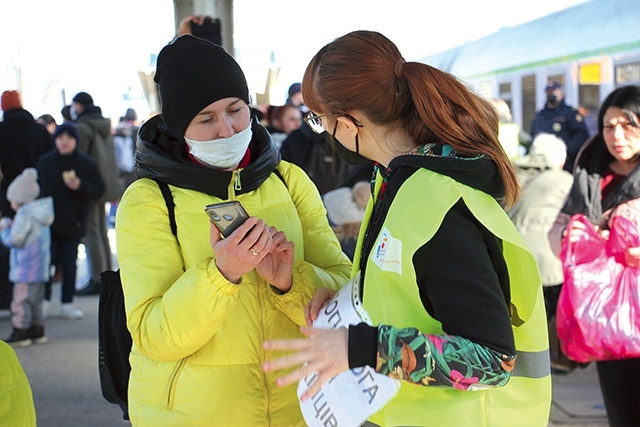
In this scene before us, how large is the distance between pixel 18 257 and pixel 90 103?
2717 mm

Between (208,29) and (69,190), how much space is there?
371 centimetres

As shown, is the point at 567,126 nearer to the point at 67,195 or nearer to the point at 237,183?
the point at 67,195

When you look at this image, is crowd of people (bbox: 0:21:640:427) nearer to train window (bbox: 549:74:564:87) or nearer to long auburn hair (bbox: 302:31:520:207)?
long auburn hair (bbox: 302:31:520:207)

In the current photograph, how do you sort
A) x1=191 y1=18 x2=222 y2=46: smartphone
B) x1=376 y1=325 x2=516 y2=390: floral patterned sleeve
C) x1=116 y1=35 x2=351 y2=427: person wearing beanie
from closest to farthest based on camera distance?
1. x1=376 y1=325 x2=516 y2=390: floral patterned sleeve
2. x1=116 y1=35 x2=351 y2=427: person wearing beanie
3. x1=191 y1=18 x2=222 y2=46: smartphone

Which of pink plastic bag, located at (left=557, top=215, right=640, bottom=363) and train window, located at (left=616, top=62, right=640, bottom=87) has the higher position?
train window, located at (left=616, top=62, right=640, bottom=87)

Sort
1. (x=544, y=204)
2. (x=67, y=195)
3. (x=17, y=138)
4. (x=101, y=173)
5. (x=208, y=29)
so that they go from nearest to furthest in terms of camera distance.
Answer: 1. (x=208, y=29)
2. (x=544, y=204)
3. (x=67, y=195)
4. (x=17, y=138)
5. (x=101, y=173)

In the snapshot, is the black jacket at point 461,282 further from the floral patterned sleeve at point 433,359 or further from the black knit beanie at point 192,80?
the black knit beanie at point 192,80

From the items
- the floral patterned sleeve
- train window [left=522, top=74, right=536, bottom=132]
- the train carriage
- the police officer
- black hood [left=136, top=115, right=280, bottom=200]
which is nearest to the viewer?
the floral patterned sleeve

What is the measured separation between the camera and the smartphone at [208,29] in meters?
3.92

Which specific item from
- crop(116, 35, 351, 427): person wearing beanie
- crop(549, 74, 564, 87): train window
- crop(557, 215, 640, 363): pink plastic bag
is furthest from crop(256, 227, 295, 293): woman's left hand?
crop(549, 74, 564, 87): train window

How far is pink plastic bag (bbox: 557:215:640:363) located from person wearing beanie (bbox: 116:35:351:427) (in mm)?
1598

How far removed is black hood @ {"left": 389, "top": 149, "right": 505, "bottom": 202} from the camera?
1671mm

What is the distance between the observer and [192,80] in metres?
2.15

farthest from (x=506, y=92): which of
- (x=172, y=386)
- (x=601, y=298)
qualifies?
(x=172, y=386)
